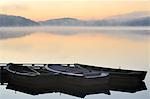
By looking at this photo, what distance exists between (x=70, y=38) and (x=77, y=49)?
0.11 metres

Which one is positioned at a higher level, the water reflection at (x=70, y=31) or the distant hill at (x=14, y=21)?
the distant hill at (x=14, y=21)

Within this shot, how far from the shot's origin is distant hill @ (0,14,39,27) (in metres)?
2.08

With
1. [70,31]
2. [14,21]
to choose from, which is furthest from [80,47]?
[14,21]

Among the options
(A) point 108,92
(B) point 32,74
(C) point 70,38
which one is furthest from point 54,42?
(A) point 108,92

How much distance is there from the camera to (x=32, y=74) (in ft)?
7.30

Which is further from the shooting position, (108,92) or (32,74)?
(32,74)

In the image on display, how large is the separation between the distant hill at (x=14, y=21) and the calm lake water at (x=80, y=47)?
4cm

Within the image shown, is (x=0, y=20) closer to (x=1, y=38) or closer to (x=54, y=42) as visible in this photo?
(x=1, y=38)

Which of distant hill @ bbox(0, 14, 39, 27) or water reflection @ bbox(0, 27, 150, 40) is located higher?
distant hill @ bbox(0, 14, 39, 27)

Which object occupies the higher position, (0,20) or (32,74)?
(0,20)

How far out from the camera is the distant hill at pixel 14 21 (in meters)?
2.08

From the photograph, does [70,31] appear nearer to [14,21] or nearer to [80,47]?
[80,47]

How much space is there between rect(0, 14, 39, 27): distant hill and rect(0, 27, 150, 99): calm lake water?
0.04 metres

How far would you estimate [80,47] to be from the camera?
2180 mm
